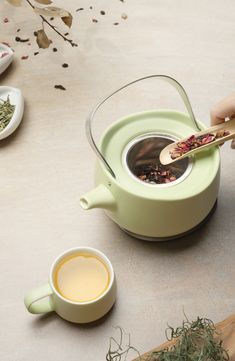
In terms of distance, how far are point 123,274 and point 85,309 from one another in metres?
0.11

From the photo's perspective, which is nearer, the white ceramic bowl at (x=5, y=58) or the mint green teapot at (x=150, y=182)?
the mint green teapot at (x=150, y=182)

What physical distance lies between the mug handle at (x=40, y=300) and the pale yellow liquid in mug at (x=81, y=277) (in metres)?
0.02

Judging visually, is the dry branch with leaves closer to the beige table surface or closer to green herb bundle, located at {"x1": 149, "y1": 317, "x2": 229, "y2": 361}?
the beige table surface

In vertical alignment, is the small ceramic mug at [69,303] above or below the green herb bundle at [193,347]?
below

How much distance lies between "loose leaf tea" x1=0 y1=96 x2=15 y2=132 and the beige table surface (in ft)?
0.10

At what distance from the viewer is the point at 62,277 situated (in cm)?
89

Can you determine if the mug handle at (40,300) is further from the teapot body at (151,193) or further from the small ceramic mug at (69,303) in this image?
the teapot body at (151,193)

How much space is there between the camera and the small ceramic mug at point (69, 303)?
85cm

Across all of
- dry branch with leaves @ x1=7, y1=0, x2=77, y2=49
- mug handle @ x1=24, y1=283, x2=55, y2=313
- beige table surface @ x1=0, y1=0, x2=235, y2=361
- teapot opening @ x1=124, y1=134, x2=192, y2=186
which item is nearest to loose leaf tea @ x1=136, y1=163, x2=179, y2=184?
teapot opening @ x1=124, y1=134, x2=192, y2=186

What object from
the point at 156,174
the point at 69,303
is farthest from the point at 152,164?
the point at 69,303

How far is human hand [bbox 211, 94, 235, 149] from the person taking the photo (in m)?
0.97

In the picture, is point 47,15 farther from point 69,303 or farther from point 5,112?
point 69,303

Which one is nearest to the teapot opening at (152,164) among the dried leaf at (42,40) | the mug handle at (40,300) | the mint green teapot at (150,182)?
the mint green teapot at (150,182)

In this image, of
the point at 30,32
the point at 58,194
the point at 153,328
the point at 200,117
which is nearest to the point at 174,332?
the point at 153,328
